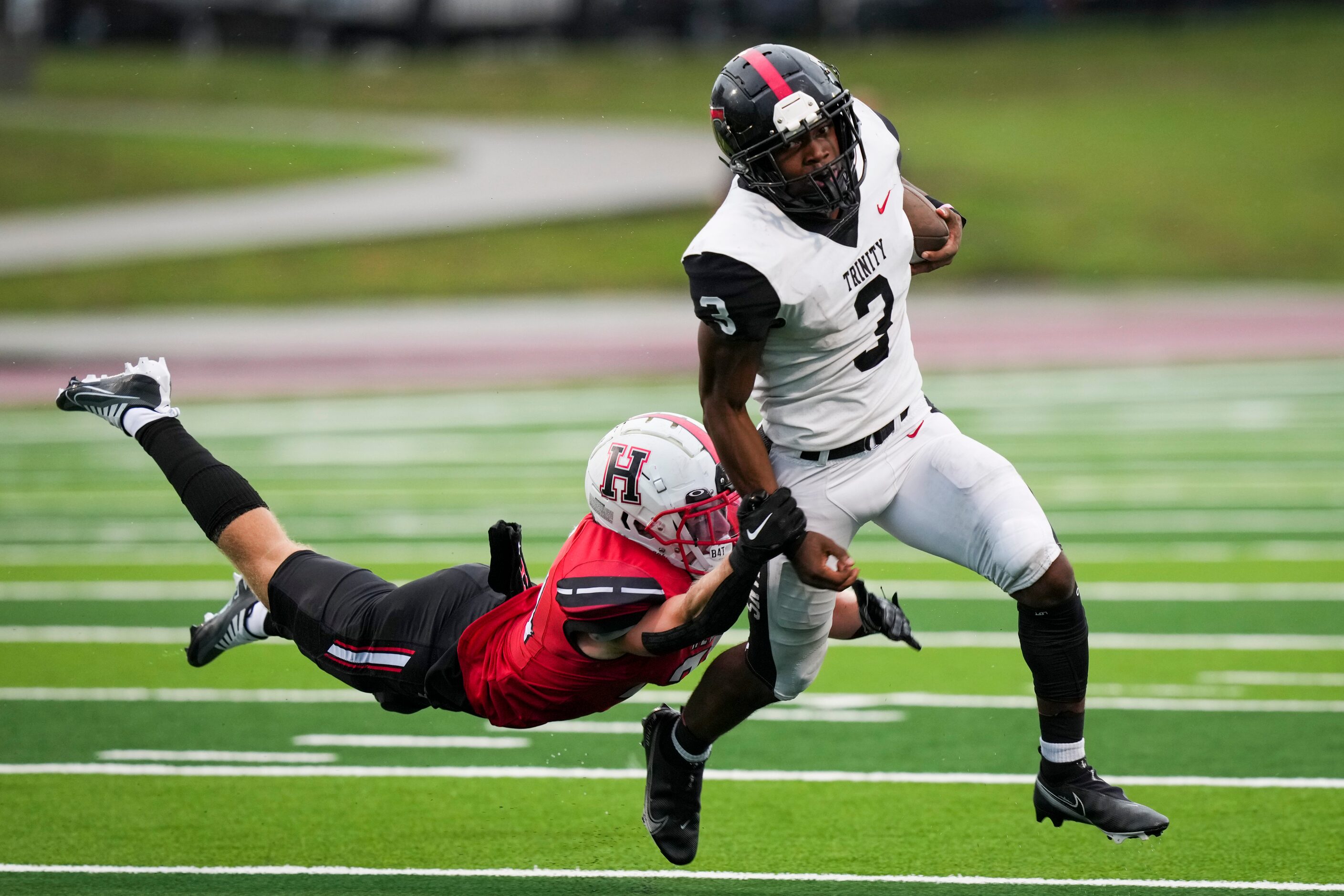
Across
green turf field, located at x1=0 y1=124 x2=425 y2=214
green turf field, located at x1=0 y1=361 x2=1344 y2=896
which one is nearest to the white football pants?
green turf field, located at x1=0 y1=361 x2=1344 y2=896

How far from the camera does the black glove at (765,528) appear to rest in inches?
141

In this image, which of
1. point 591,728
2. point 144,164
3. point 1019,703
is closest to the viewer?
point 591,728

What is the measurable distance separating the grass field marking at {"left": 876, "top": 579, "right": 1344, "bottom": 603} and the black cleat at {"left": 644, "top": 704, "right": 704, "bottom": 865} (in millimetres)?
3206

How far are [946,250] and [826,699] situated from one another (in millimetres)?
2224

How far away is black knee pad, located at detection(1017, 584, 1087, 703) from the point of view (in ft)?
12.8

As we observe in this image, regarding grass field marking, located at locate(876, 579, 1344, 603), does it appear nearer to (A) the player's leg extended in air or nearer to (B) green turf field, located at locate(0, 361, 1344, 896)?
(B) green turf field, located at locate(0, 361, 1344, 896)

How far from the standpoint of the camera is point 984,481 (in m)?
3.86

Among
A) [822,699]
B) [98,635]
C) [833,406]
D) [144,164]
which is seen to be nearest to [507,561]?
[833,406]

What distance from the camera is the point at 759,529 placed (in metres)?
3.60

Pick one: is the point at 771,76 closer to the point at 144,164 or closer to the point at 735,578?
the point at 735,578

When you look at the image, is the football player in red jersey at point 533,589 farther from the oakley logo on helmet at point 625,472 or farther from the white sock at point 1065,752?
the white sock at point 1065,752

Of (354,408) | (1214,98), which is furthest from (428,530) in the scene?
(1214,98)

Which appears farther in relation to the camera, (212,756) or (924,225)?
(212,756)

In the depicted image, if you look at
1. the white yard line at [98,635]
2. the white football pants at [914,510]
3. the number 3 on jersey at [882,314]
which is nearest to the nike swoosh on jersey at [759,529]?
the white football pants at [914,510]
